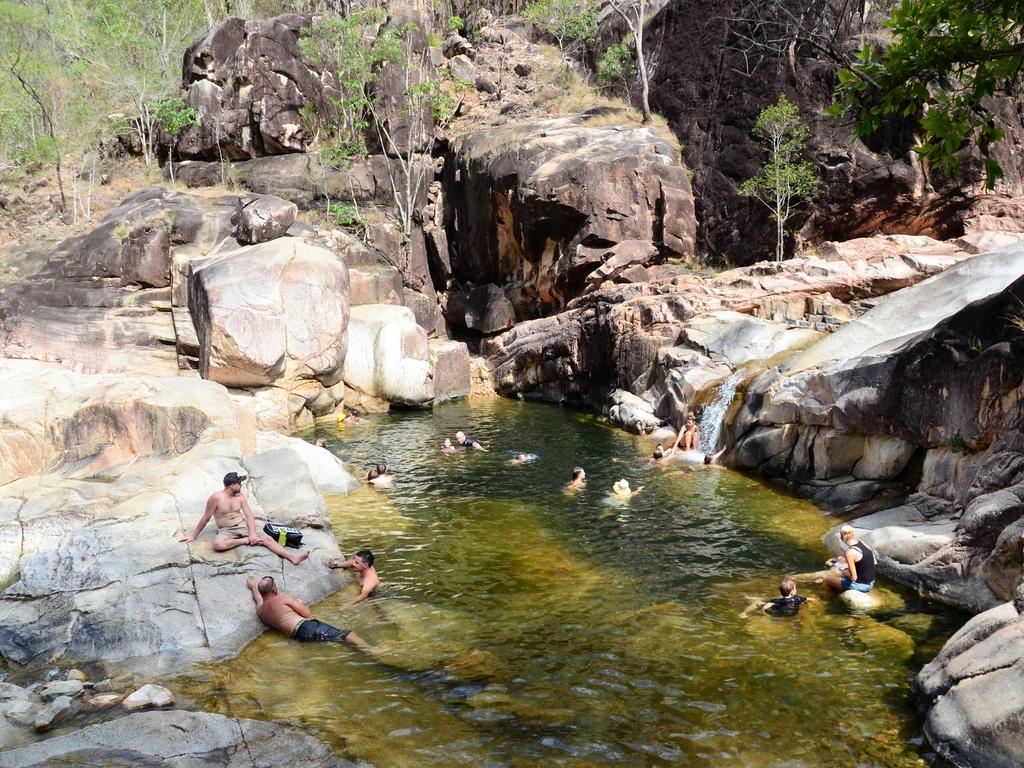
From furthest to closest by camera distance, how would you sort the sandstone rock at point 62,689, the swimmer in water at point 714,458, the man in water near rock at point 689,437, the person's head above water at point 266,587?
1. the man in water near rock at point 689,437
2. the swimmer in water at point 714,458
3. the person's head above water at point 266,587
4. the sandstone rock at point 62,689

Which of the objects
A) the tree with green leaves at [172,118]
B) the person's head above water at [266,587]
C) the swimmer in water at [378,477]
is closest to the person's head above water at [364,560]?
the person's head above water at [266,587]

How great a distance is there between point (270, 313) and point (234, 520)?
43.1 ft

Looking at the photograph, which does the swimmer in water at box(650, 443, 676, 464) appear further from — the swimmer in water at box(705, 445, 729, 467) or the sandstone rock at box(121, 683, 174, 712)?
the sandstone rock at box(121, 683, 174, 712)

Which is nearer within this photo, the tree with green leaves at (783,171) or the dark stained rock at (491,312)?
the tree with green leaves at (783,171)

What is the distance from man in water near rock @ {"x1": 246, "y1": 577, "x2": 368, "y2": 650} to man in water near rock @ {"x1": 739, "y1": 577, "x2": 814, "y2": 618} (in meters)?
5.19

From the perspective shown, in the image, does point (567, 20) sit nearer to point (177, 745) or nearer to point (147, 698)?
point (147, 698)

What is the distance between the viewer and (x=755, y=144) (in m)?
31.5

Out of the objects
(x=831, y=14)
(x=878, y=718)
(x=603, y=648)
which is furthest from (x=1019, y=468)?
(x=831, y=14)

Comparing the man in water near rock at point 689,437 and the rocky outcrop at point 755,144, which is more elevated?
the rocky outcrop at point 755,144

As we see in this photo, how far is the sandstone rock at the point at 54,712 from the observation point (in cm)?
689

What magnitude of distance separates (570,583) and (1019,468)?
21.0ft

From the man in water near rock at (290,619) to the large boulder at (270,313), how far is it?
13789 millimetres

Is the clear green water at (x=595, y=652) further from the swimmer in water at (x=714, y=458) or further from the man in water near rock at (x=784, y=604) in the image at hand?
the swimmer in water at (x=714, y=458)

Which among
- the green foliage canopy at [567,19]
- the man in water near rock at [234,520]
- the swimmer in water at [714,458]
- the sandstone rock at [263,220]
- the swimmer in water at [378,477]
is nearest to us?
the man in water near rock at [234,520]
